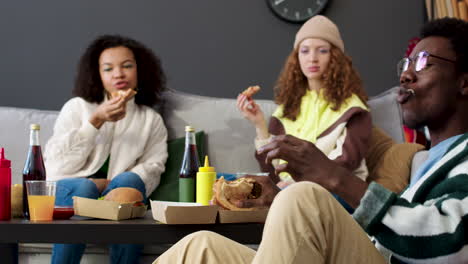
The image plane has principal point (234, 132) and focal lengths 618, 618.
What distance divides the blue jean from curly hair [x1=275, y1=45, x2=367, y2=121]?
2.92 ft

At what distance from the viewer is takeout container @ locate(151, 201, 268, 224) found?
1.54 metres

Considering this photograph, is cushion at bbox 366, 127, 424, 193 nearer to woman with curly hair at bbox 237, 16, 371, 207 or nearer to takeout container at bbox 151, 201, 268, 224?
woman with curly hair at bbox 237, 16, 371, 207

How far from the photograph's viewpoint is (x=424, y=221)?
3.53ft

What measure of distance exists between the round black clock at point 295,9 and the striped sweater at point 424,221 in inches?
109

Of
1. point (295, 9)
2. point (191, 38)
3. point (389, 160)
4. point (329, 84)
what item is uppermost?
point (295, 9)

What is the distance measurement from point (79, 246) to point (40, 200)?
2.11 ft

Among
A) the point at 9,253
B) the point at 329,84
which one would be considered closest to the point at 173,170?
the point at 329,84

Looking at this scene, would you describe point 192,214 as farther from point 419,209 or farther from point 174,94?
point 174,94

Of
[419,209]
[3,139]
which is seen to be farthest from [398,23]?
[419,209]

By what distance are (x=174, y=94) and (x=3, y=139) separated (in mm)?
847

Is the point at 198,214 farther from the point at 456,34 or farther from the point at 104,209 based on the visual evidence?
the point at 456,34

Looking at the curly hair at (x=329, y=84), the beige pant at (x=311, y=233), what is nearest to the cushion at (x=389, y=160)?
the curly hair at (x=329, y=84)

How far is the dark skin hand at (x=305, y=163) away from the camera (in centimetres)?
138

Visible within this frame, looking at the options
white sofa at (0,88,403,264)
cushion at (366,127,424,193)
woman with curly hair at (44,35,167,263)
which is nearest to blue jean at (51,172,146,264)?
woman with curly hair at (44,35,167,263)
